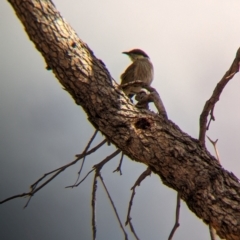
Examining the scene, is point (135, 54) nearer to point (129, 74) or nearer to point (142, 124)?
point (129, 74)

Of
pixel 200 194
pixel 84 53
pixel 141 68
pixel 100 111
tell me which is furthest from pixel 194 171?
pixel 141 68

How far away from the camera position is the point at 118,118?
2.83 m

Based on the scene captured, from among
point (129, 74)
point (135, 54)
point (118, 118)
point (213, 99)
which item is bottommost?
point (118, 118)

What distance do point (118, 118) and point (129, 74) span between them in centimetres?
478

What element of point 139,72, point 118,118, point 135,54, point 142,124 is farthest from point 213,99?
point 135,54

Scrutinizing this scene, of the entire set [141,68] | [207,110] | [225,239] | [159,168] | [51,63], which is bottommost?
[225,239]

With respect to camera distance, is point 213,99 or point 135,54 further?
point 135,54

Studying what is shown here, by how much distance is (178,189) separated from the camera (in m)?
2.68

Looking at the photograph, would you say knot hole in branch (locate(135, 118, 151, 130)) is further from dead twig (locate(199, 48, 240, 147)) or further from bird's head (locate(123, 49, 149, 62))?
bird's head (locate(123, 49, 149, 62))

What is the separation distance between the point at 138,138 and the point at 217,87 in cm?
65

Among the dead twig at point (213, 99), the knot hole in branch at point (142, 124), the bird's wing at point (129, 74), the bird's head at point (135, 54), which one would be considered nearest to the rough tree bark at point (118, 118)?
the knot hole in branch at point (142, 124)

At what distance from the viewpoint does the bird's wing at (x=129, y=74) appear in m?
7.42

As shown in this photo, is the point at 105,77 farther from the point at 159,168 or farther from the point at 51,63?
the point at 159,168

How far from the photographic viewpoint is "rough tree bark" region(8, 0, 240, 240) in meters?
2.65
